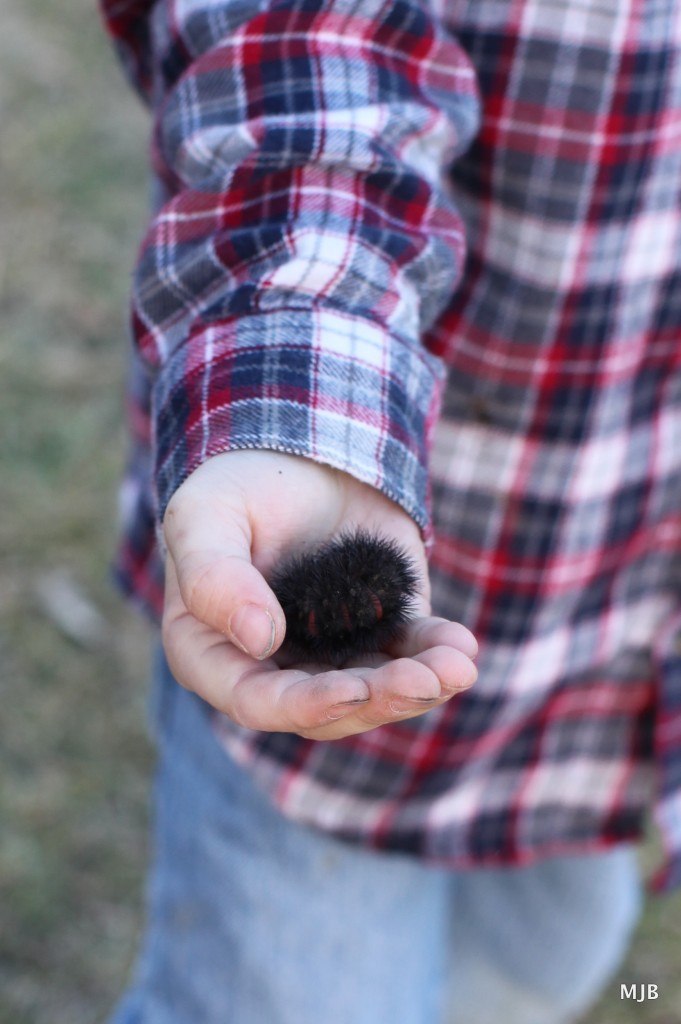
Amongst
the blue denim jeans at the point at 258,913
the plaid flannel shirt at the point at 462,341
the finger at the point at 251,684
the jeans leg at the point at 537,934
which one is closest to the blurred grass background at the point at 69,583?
the jeans leg at the point at 537,934

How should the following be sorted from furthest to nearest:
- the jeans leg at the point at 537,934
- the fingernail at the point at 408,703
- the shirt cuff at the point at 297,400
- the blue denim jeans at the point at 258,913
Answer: the jeans leg at the point at 537,934
the blue denim jeans at the point at 258,913
the shirt cuff at the point at 297,400
the fingernail at the point at 408,703

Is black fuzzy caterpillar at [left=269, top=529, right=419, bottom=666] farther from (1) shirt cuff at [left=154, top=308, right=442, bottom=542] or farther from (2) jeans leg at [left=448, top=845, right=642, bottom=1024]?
(2) jeans leg at [left=448, top=845, right=642, bottom=1024]

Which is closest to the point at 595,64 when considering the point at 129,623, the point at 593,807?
the point at 593,807

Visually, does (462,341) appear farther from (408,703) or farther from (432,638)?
(408,703)

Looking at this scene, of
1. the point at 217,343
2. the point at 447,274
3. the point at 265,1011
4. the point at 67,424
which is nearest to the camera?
the point at 217,343

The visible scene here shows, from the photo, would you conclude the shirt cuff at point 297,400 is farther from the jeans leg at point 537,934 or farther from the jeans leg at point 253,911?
the jeans leg at point 537,934

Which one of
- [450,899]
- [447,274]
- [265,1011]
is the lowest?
[450,899]

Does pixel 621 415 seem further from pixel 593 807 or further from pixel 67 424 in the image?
pixel 67 424

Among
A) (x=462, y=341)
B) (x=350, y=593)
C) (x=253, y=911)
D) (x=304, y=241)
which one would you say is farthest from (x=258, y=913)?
(x=304, y=241)
